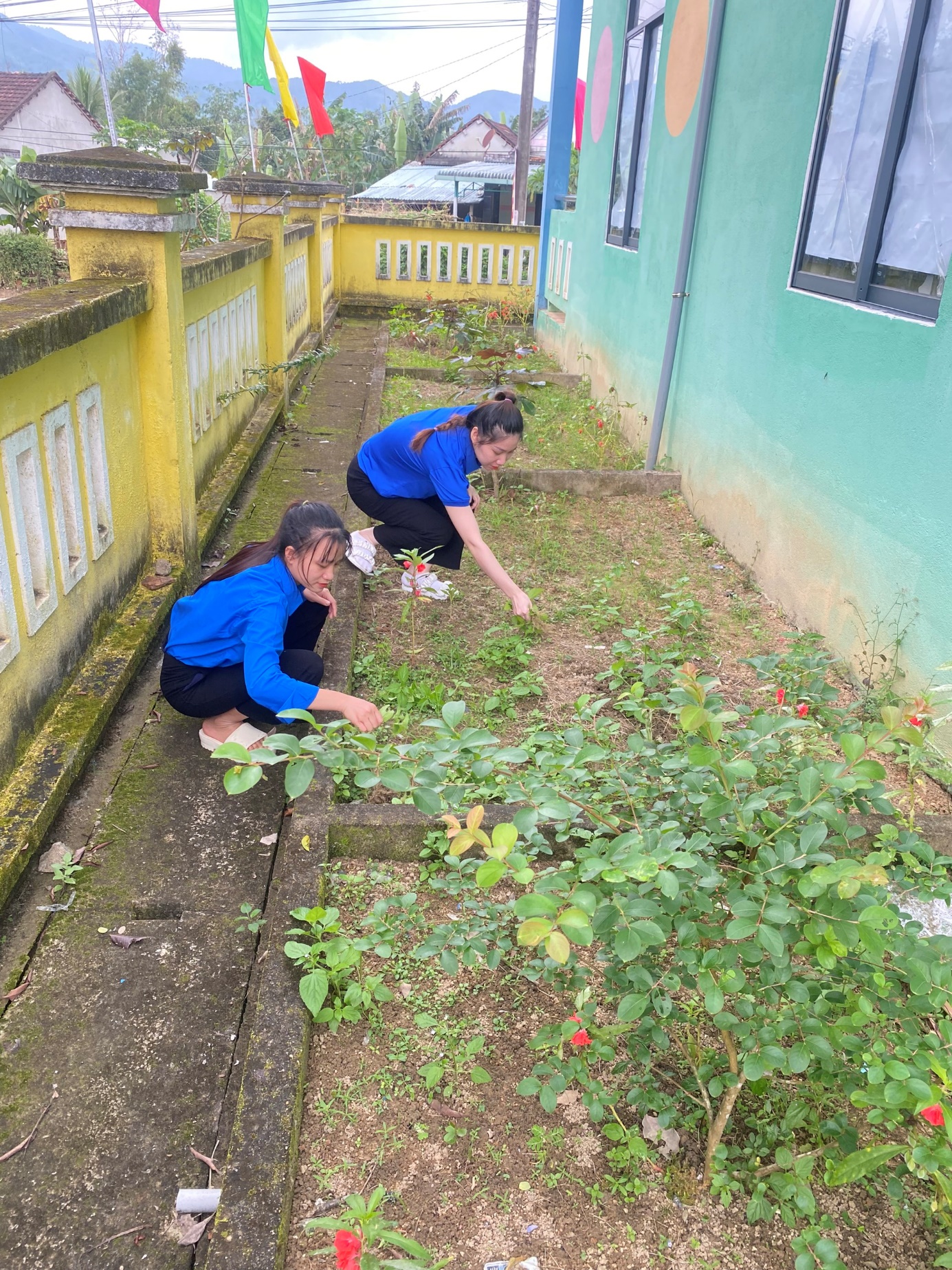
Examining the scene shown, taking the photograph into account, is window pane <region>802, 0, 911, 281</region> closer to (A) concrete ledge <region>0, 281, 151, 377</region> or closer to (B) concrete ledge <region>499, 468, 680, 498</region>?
(B) concrete ledge <region>499, 468, 680, 498</region>

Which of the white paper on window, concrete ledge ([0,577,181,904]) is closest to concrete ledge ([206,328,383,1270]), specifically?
concrete ledge ([0,577,181,904])

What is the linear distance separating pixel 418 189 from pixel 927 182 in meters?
37.5

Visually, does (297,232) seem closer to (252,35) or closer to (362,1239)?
(252,35)

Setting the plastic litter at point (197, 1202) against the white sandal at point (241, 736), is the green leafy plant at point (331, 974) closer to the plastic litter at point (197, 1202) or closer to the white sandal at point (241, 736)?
the plastic litter at point (197, 1202)

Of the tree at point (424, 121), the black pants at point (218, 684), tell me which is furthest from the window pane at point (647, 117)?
the tree at point (424, 121)

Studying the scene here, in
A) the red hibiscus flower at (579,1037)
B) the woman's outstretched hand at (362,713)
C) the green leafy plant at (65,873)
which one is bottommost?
the green leafy plant at (65,873)

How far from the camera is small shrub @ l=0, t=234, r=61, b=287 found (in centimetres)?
1516

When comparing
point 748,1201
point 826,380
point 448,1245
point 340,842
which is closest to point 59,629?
point 340,842

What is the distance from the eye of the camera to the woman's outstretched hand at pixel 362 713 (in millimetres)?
2338

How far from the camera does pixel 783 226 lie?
4.47 m

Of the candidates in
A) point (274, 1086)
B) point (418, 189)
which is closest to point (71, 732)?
point (274, 1086)

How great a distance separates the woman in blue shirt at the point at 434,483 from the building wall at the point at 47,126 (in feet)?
128

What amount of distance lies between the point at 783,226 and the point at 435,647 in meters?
2.69

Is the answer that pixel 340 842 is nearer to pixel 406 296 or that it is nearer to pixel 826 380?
pixel 826 380
